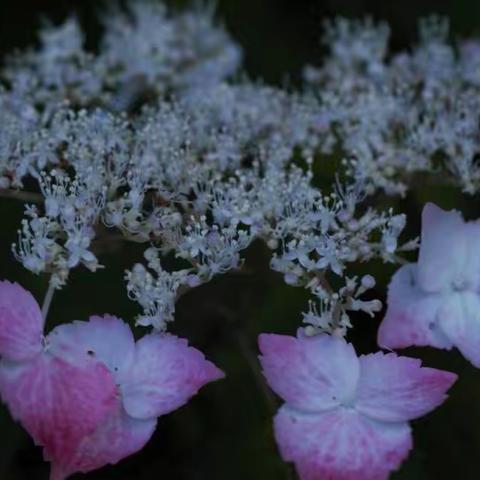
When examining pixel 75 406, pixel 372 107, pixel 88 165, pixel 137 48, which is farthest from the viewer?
pixel 137 48

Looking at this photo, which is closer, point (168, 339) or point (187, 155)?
point (168, 339)

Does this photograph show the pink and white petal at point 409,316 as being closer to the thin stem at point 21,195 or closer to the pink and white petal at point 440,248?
the pink and white petal at point 440,248

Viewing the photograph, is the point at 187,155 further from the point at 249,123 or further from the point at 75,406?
the point at 75,406

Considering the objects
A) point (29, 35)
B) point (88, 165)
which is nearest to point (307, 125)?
point (88, 165)

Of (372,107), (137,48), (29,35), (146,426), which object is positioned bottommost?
(146,426)

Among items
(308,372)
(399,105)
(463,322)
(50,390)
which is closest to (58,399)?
(50,390)

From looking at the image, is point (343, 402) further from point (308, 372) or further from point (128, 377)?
point (128, 377)

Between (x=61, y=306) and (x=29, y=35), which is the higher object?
(x=29, y=35)
